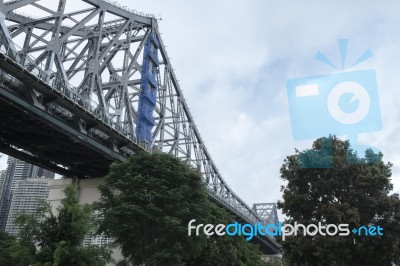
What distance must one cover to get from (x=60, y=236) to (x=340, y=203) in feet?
44.6

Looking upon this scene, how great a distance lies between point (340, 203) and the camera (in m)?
20.3

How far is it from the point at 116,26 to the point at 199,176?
24655 millimetres

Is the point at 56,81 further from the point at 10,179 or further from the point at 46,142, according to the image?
the point at 10,179

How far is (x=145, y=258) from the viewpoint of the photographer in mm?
23094

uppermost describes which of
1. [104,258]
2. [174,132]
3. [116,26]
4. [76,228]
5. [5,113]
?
[116,26]

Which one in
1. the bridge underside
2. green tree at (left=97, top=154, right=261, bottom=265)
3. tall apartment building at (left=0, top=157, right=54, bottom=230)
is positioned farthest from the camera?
tall apartment building at (left=0, top=157, right=54, bottom=230)

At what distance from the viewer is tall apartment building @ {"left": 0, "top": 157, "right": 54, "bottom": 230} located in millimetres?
70500

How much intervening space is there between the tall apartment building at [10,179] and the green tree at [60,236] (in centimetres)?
5121

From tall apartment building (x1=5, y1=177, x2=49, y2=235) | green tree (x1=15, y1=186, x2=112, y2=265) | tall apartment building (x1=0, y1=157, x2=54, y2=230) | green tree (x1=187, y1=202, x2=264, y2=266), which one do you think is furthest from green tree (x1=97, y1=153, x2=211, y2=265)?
tall apartment building (x1=0, y1=157, x2=54, y2=230)

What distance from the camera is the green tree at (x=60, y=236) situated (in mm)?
17578

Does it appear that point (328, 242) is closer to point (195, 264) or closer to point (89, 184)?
point (195, 264)

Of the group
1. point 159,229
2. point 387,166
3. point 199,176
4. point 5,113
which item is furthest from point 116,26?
point 387,166

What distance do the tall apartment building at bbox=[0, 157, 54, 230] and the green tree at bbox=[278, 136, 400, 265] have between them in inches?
2127

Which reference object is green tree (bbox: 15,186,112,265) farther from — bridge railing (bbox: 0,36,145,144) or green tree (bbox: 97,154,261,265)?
bridge railing (bbox: 0,36,145,144)
